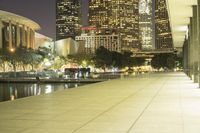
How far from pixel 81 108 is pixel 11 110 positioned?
208 centimetres

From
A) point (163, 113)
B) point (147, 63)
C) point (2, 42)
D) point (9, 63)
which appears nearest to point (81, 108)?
point (163, 113)

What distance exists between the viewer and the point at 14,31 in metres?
119

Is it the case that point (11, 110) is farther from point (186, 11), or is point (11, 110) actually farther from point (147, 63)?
point (147, 63)

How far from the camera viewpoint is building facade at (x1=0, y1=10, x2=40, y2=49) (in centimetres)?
11213

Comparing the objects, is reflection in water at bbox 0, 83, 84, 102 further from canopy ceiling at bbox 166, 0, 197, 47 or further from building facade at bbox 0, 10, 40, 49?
building facade at bbox 0, 10, 40, 49

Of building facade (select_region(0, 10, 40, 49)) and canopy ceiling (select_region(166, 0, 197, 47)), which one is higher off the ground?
building facade (select_region(0, 10, 40, 49))

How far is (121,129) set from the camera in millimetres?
8203

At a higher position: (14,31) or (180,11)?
(14,31)

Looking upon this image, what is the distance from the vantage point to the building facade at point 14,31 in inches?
4415

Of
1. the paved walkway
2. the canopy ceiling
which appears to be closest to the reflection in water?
the canopy ceiling

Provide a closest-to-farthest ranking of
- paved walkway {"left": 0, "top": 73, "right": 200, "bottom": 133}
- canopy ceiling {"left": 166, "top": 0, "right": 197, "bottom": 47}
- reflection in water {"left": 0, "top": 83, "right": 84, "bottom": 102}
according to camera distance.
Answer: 1. paved walkway {"left": 0, "top": 73, "right": 200, "bottom": 133}
2. canopy ceiling {"left": 166, "top": 0, "right": 197, "bottom": 47}
3. reflection in water {"left": 0, "top": 83, "right": 84, "bottom": 102}

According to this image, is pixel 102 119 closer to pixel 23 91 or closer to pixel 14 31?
pixel 23 91

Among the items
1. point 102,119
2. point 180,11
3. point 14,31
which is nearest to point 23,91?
point 180,11

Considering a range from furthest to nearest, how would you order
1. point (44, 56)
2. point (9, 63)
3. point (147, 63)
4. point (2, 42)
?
point (147, 63), point (44, 56), point (2, 42), point (9, 63)
